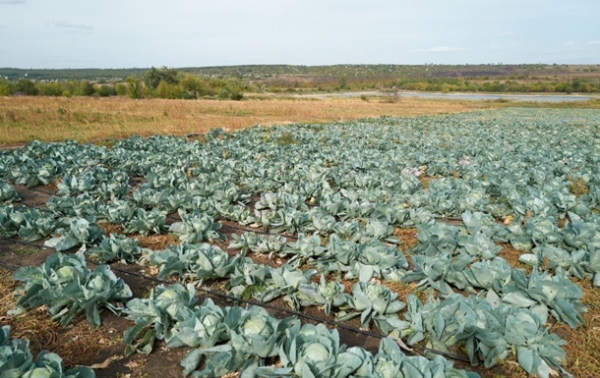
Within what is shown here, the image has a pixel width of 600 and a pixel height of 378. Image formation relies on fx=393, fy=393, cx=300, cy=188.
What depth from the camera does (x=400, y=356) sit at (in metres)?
2.52

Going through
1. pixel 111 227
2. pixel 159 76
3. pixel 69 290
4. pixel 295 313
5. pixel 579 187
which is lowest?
pixel 295 313

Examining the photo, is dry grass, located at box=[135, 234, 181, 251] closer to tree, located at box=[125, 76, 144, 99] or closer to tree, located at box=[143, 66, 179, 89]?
tree, located at box=[125, 76, 144, 99]

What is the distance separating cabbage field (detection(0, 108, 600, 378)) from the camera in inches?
113

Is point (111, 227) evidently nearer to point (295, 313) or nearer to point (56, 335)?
point (56, 335)

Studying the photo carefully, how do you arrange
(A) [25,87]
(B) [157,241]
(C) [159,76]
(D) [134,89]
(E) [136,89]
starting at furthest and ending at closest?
(C) [159,76] < (E) [136,89] < (D) [134,89] < (A) [25,87] < (B) [157,241]

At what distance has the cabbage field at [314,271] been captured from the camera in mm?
2875

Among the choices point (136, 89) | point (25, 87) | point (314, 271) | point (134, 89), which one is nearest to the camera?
point (314, 271)

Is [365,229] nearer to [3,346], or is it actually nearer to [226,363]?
[226,363]

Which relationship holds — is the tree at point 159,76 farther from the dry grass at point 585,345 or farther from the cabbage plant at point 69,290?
the dry grass at point 585,345

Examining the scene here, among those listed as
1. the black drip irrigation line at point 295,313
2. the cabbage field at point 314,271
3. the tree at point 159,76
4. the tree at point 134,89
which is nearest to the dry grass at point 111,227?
the cabbage field at point 314,271

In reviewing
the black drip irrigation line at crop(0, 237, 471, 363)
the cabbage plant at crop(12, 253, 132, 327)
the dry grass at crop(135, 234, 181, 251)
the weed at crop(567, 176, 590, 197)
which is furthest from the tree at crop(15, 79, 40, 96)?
the weed at crop(567, 176, 590, 197)

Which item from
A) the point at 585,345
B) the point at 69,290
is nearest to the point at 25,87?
the point at 69,290

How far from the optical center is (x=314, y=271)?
4055mm

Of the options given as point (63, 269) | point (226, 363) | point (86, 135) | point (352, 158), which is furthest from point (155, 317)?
point (86, 135)
